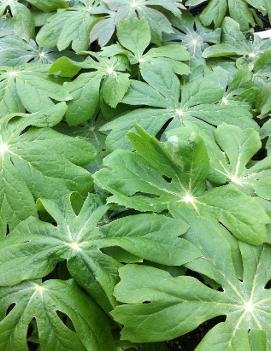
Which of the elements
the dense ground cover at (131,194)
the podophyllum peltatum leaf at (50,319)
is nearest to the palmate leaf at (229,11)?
the dense ground cover at (131,194)

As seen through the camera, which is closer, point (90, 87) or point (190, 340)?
point (190, 340)

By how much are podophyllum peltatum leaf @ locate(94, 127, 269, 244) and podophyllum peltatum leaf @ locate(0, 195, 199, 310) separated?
1.9 inches

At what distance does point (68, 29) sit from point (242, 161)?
2.38ft

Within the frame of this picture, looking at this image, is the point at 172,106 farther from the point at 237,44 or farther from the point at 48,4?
the point at 48,4

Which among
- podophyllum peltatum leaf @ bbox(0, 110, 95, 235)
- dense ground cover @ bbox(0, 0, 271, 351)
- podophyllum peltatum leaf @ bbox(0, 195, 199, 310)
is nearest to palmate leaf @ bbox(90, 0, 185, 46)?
dense ground cover @ bbox(0, 0, 271, 351)

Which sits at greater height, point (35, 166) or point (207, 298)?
point (35, 166)

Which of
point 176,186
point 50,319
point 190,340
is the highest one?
point 176,186

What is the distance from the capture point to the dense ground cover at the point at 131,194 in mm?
872

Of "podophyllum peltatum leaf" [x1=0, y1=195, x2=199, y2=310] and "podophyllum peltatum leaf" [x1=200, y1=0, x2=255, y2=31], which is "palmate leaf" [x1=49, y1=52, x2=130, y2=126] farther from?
"podophyllum peltatum leaf" [x1=200, y1=0, x2=255, y2=31]

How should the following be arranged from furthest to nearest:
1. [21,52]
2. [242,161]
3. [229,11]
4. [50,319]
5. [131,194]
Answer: [229,11] < [21,52] < [242,161] < [131,194] < [50,319]

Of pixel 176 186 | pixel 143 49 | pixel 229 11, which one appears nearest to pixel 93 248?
pixel 176 186

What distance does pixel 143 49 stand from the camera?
137 cm

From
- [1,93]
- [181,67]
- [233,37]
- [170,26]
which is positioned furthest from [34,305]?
[233,37]

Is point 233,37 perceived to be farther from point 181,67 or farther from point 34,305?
point 34,305
